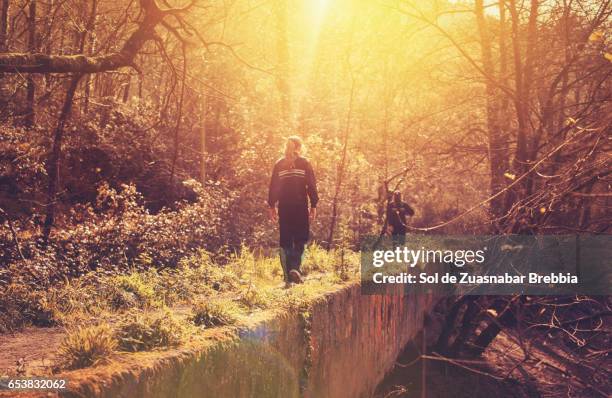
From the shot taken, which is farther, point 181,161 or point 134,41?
point 181,161

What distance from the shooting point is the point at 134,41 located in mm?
7348

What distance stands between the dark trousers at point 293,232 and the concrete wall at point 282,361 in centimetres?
113

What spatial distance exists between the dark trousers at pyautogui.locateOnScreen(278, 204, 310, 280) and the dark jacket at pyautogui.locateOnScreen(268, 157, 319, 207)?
93 mm

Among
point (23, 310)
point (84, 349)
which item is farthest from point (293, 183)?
point (84, 349)

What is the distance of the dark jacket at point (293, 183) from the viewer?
8336 mm

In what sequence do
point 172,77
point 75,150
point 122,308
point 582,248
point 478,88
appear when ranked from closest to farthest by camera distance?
point 122,308, point 172,77, point 582,248, point 478,88, point 75,150

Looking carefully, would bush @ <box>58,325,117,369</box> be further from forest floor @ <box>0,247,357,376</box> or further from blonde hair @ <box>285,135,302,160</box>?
blonde hair @ <box>285,135,302,160</box>

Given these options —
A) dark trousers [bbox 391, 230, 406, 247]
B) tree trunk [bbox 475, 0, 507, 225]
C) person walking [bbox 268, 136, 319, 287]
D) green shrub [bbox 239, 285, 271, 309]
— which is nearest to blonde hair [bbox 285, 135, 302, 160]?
person walking [bbox 268, 136, 319, 287]

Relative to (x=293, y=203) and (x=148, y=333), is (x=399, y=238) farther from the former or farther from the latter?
(x=148, y=333)

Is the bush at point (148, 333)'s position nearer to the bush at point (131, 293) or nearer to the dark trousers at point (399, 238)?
the bush at point (131, 293)

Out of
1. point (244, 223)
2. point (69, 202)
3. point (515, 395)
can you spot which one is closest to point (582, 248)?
point (515, 395)

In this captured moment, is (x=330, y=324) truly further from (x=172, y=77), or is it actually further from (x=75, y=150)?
(x=75, y=150)

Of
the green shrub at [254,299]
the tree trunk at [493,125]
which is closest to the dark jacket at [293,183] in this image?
the green shrub at [254,299]

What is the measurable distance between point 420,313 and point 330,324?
6049 mm
